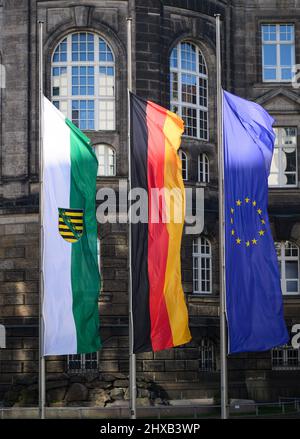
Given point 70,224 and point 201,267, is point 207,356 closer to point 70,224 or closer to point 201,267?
point 201,267

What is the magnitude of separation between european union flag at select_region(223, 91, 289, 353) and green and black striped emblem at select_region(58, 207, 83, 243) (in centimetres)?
412

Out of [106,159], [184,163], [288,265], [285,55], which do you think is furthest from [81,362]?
[285,55]

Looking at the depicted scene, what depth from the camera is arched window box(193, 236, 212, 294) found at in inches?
2151

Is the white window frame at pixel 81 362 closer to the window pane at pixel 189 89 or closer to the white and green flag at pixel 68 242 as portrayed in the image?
the window pane at pixel 189 89

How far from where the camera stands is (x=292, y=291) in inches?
2272

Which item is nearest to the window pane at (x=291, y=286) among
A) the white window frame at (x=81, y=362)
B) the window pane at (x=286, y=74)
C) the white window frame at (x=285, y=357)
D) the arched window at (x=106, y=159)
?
the white window frame at (x=285, y=357)

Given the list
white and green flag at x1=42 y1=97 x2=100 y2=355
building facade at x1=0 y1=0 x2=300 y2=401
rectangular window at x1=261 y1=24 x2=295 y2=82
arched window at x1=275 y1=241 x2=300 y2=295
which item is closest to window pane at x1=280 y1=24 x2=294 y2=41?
rectangular window at x1=261 y1=24 x2=295 y2=82

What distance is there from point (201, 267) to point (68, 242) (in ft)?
57.1

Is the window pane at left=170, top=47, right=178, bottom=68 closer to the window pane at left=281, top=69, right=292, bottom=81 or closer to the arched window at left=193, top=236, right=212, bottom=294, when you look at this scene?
the window pane at left=281, top=69, right=292, bottom=81

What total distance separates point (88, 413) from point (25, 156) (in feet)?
36.6

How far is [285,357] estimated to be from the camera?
57.0 meters

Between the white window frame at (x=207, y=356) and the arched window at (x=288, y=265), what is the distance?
467 cm

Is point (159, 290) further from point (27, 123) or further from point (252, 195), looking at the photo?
point (27, 123)

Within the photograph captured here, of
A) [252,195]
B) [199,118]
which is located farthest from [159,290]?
[199,118]
